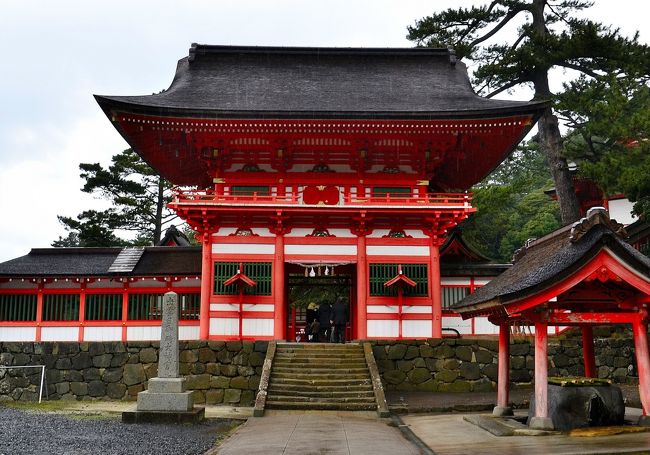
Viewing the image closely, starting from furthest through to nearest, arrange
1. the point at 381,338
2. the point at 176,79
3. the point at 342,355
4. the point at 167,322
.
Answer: the point at 176,79 → the point at 381,338 → the point at 342,355 → the point at 167,322

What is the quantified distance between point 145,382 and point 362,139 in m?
10.4

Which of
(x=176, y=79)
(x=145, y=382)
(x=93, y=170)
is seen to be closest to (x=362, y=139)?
(x=176, y=79)

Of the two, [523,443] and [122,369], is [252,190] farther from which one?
[523,443]

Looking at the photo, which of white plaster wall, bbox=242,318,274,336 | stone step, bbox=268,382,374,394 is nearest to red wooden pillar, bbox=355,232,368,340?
white plaster wall, bbox=242,318,274,336

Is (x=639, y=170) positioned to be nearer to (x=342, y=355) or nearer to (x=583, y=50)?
(x=583, y=50)

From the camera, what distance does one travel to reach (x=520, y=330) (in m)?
21.9

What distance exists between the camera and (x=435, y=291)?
68.2 feet

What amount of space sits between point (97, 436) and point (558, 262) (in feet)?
29.6

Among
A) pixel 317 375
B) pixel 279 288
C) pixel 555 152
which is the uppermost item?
pixel 555 152

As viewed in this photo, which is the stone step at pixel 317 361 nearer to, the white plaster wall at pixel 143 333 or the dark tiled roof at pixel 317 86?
the white plaster wall at pixel 143 333

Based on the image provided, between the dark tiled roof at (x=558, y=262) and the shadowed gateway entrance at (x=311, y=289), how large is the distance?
954 cm

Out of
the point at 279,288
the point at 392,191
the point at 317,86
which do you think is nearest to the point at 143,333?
the point at 279,288

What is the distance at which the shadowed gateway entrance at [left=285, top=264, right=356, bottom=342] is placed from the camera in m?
23.1

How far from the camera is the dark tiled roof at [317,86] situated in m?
19.5
